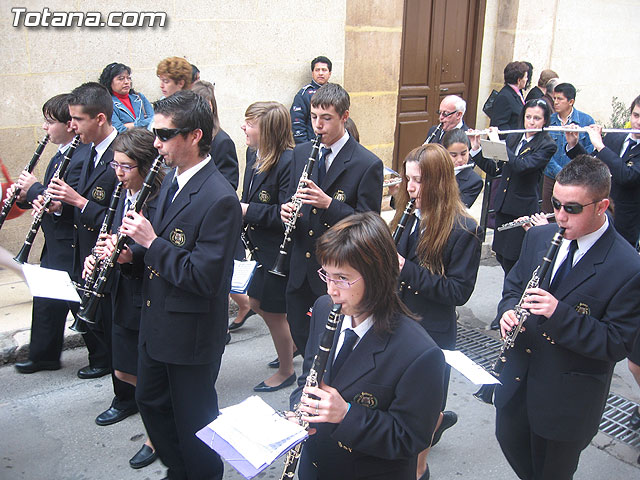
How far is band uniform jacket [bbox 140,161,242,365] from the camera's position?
10.7 ft

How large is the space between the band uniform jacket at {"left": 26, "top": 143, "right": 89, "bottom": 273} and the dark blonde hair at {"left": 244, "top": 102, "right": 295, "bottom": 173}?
127 cm

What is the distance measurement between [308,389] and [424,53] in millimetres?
8725

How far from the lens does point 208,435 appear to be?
8.27ft

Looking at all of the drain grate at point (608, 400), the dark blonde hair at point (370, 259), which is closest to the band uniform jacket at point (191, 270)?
the dark blonde hair at point (370, 259)

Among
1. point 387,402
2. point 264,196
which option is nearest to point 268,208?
point 264,196

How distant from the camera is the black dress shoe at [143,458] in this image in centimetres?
415

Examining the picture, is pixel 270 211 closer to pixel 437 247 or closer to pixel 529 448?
pixel 437 247

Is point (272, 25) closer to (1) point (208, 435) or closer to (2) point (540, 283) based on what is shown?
(2) point (540, 283)

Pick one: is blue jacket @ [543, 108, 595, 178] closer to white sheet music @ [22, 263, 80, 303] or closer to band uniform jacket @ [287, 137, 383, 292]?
band uniform jacket @ [287, 137, 383, 292]

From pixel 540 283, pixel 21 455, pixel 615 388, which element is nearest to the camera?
pixel 540 283

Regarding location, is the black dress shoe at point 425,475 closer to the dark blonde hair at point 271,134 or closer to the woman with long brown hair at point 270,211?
the woman with long brown hair at point 270,211

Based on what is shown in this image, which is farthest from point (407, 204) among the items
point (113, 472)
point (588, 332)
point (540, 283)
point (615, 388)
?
point (615, 388)

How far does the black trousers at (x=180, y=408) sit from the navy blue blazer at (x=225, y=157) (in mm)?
2267

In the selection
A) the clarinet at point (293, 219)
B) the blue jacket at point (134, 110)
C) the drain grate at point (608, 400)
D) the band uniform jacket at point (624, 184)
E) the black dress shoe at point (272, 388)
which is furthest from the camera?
the blue jacket at point (134, 110)
